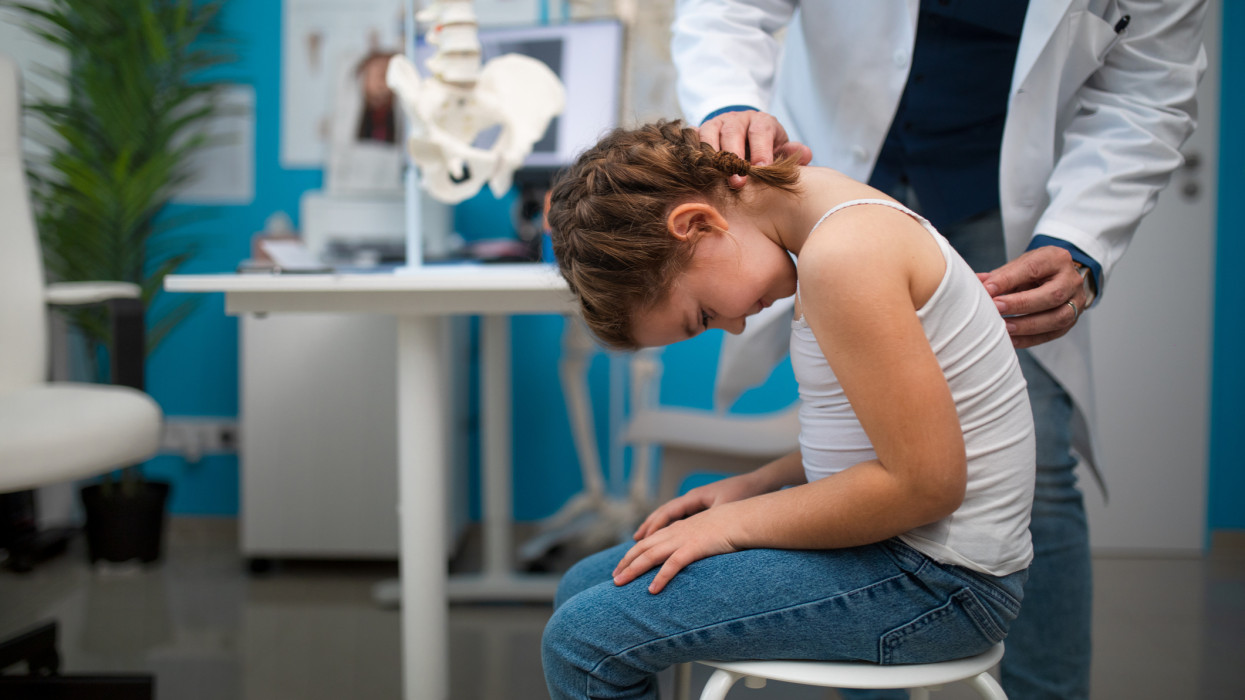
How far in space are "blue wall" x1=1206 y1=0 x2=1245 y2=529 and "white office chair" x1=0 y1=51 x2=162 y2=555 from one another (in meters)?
2.86

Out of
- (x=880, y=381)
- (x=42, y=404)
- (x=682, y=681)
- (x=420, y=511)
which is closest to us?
(x=880, y=381)

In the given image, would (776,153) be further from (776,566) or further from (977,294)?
(776,566)

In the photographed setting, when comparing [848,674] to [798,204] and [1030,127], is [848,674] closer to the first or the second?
[798,204]

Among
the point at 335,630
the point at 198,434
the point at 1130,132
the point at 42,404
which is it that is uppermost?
the point at 1130,132

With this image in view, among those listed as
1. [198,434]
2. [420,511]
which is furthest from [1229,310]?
[198,434]

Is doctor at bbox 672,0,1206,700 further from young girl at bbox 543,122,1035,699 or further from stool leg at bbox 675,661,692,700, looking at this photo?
stool leg at bbox 675,661,692,700

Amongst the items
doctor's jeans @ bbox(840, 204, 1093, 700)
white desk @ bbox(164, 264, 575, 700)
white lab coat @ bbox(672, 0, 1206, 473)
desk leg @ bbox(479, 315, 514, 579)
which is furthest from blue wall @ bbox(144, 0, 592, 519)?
doctor's jeans @ bbox(840, 204, 1093, 700)

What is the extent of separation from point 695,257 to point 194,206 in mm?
2453

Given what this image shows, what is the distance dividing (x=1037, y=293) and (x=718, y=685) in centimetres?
51

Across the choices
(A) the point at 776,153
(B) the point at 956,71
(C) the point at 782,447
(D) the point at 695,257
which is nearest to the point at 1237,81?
(C) the point at 782,447

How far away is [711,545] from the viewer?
0.78 meters

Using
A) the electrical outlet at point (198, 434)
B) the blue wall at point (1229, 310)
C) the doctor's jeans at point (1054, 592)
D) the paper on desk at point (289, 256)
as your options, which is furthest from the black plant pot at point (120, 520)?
the blue wall at point (1229, 310)

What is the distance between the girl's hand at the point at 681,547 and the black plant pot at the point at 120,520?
2.02 m

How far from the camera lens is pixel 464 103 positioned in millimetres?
1533
